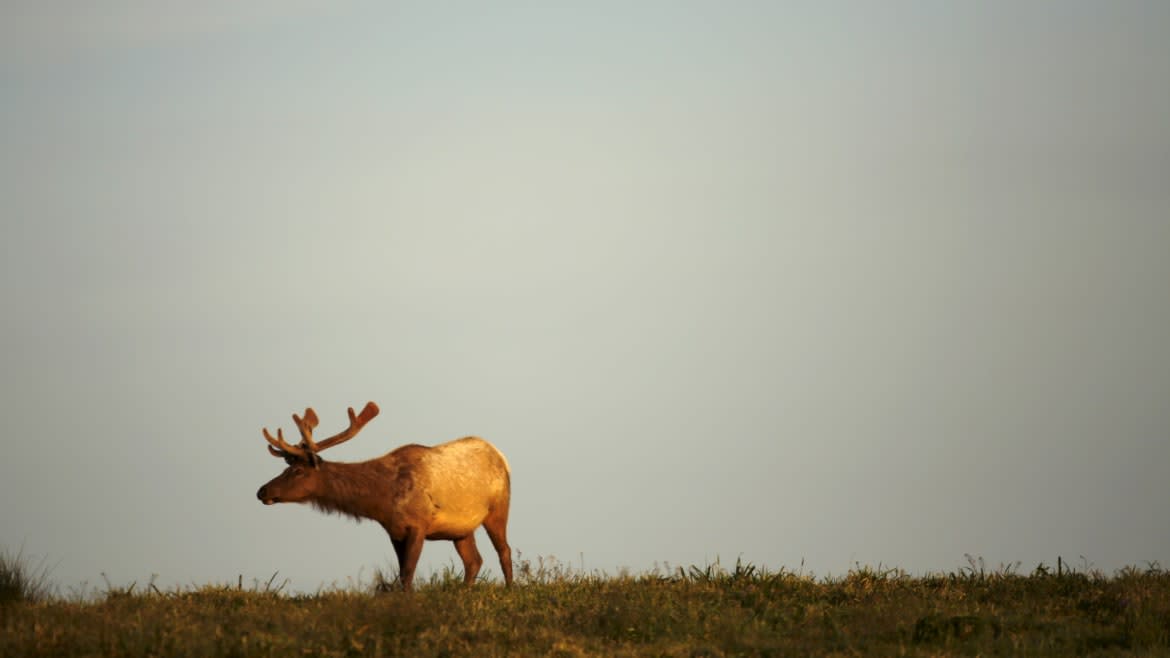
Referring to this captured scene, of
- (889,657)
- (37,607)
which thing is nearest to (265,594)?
(37,607)

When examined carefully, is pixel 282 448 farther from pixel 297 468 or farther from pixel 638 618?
pixel 638 618

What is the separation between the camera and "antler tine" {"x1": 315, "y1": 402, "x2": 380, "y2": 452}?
56.0 ft

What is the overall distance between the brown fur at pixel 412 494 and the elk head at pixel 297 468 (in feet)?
0.04

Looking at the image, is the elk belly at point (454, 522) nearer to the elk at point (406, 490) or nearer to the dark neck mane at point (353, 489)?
the elk at point (406, 490)

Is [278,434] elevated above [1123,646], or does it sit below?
above

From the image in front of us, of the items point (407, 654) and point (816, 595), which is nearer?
point (407, 654)

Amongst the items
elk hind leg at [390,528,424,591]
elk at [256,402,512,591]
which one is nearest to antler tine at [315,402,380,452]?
elk at [256,402,512,591]

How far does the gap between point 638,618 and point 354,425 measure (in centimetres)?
593

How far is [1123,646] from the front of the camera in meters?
12.6

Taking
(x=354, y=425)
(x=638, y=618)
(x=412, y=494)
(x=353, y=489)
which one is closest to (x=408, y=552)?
(x=412, y=494)

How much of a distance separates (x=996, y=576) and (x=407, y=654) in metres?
7.83

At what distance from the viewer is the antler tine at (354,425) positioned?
1708 cm

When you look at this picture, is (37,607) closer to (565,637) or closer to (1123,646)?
(565,637)

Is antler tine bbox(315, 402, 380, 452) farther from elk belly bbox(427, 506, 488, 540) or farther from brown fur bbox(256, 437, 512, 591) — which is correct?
elk belly bbox(427, 506, 488, 540)
